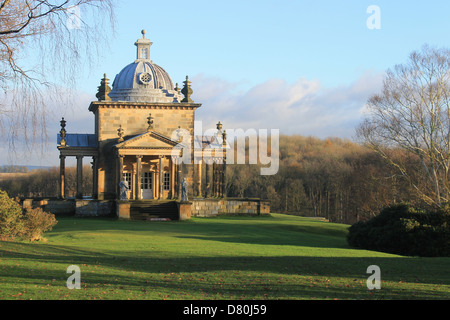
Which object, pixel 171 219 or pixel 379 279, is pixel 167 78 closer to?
pixel 171 219

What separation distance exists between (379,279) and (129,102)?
30.9 meters

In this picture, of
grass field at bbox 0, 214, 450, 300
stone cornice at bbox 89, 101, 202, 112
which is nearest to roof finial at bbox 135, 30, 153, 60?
stone cornice at bbox 89, 101, 202, 112

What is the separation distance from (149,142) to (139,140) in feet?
2.41

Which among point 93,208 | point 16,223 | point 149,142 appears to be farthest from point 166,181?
point 16,223

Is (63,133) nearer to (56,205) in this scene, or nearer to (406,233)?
(56,205)

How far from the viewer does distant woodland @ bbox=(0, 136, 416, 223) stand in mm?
62034

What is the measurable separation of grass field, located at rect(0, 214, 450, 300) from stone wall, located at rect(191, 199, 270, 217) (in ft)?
48.9

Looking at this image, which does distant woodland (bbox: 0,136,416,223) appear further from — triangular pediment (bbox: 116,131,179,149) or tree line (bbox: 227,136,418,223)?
triangular pediment (bbox: 116,131,179,149)

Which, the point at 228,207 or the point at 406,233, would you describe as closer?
the point at 406,233

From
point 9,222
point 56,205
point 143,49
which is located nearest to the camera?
point 9,222

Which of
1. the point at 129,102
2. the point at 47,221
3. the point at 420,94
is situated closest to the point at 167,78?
the point at 129,102

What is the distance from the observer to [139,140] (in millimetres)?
40375

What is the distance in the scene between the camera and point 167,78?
1829 inches
